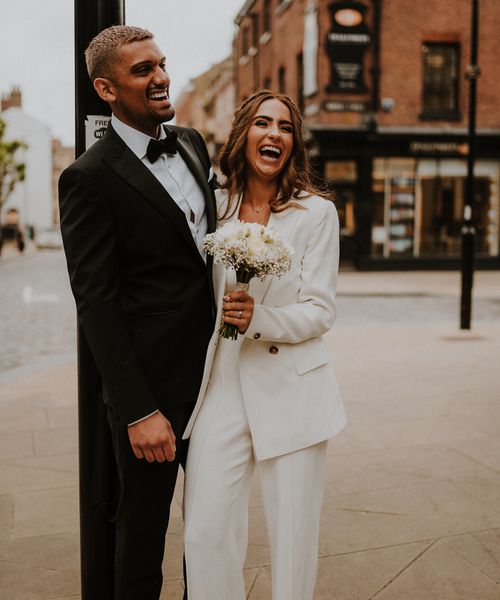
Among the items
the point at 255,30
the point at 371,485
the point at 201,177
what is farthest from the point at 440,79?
the point at 201,177

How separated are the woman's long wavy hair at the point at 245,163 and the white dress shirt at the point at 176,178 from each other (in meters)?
0.16

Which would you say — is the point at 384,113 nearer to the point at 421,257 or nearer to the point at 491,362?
the point at 421,257

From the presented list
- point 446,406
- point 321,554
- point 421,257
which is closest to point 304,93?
point 421,257

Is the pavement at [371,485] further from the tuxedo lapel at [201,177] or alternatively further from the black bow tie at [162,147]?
the black bow tie at [162,147]

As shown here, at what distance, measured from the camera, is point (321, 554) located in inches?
143

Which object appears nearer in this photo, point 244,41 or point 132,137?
point 132,137

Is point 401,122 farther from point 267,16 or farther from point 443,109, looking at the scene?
point 267,16

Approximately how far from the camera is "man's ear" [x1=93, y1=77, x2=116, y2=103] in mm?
2307

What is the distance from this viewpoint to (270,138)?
2.55 meters

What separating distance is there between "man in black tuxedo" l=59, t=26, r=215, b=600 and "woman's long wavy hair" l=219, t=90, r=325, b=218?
163mm

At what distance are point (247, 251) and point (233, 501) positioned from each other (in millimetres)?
872

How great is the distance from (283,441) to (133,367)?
599 millimetres

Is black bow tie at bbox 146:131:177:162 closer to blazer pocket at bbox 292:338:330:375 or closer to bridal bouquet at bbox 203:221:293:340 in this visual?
bridal bouquet at bbox 203:221:293:340

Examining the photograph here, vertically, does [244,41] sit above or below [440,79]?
above
